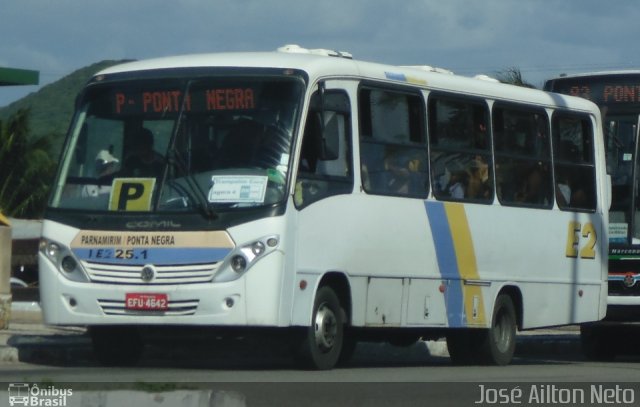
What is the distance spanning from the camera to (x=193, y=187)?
43.5 feet

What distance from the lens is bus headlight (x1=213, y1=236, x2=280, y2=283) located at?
13.0m

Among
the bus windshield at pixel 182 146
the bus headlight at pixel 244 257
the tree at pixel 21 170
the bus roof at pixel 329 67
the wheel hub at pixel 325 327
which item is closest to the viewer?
the bus headlight at pixel 244 257

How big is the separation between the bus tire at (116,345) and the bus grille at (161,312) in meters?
0.93

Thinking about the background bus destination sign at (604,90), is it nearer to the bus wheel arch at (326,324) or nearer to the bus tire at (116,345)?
the bus wheel arch at (326,324)

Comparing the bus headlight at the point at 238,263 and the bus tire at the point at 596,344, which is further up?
the bus headlight at the point at 238,263

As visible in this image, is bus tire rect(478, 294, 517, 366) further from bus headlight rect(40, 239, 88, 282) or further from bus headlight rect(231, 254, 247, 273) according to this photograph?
bus headlight rect(40, 239, 88, 282)

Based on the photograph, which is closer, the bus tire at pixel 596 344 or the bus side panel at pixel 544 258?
the bus side panel at pixel 544 258

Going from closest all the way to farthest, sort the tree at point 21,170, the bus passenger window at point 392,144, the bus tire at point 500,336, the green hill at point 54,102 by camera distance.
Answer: the bus passenger window at point 392,144, the bus tire at point 500,336, the tree at point 21,170, the green hill at point 54,102

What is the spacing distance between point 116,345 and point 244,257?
7.22 ft

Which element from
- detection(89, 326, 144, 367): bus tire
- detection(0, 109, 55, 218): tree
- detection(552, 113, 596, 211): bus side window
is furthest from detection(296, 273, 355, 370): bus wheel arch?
detection(0, 109, 55, 218): tree

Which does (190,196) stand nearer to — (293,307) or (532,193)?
(293,307)

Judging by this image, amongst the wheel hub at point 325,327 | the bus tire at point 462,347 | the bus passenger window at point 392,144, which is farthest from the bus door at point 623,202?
the wheel hub at point 325,327

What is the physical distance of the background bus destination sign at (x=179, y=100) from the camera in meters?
13.6

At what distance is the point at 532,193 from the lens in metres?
17.5
